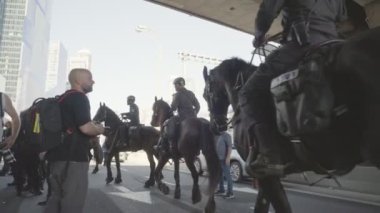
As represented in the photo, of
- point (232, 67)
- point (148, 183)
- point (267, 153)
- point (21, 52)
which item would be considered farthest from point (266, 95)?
point (21, 52)

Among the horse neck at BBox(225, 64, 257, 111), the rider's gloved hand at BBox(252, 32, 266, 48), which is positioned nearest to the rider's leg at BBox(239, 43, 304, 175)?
the rider's gloved hand at BBox(252, 32, 266, 48)

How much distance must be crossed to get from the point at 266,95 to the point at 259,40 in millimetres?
616

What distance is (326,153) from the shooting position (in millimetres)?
2752

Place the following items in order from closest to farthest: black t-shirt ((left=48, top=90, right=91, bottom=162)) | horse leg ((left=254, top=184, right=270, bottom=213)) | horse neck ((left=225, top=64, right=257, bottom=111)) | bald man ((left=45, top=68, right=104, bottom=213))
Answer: bald man ((left=45, top=68, right=104, bottom=213)), black t-shirt ((left=48, top=90, right=91, bottom=162)), horse leg ((left=254, top=184, right=270, bottom=213)), horse neck ((left=225, top=64, right=257, bottom=111))

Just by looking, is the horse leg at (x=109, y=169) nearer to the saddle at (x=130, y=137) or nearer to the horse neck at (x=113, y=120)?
the saddle at (x=130, y=137)

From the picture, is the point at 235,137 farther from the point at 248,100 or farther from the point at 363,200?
the point at 363,200

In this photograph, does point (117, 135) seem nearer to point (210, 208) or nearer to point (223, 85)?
point (210, 208)

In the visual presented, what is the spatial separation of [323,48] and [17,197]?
27.3ft

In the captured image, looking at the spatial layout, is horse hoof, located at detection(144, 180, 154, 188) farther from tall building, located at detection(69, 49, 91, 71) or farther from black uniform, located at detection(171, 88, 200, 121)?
tall building, located at detection(69, 49, 91, 71)

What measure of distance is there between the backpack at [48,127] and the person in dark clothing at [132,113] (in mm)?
8175

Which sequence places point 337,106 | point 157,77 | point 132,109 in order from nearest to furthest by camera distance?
point 337,106 → point 132,109 → point 157,77

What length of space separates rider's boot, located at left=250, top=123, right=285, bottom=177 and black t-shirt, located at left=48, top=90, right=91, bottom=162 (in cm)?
187

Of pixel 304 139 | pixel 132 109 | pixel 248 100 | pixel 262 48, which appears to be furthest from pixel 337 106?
pixel 132 109

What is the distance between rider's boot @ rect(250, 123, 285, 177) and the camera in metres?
3.10
